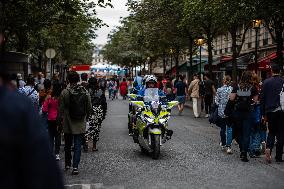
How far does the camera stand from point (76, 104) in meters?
8.99

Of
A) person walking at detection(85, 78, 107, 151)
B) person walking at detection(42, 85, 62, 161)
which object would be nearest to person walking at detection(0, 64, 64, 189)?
person walking at detection(42, 85, 62, 161)

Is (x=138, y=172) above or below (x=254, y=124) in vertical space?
below

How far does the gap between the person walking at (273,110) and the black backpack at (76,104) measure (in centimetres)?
344

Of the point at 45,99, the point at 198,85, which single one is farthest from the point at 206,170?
the point at 198,85

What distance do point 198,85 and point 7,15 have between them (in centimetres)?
834

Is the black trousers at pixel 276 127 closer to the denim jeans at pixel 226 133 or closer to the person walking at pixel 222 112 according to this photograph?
the denim jeans at pixel 226 133

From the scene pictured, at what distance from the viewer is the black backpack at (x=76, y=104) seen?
8.98 metres

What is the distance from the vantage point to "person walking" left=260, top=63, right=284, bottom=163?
985cm

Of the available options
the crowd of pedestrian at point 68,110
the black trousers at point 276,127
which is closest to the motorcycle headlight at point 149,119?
the crowd of pedestrian at point 68,110

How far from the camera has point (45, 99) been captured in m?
10.6

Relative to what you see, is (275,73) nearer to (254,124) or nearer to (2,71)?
(254,124)

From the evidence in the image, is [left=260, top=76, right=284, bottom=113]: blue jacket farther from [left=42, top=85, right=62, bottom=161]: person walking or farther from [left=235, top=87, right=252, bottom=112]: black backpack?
[left=42, top=85, right=62, bottom=161]: person walking

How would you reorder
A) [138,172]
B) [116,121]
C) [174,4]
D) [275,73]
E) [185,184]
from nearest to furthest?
1. [185,184]
2. [138,172]
3. [275,73]
4. [116,121]
5. [174,4]

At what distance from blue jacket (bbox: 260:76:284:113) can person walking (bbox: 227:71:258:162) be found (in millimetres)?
343
